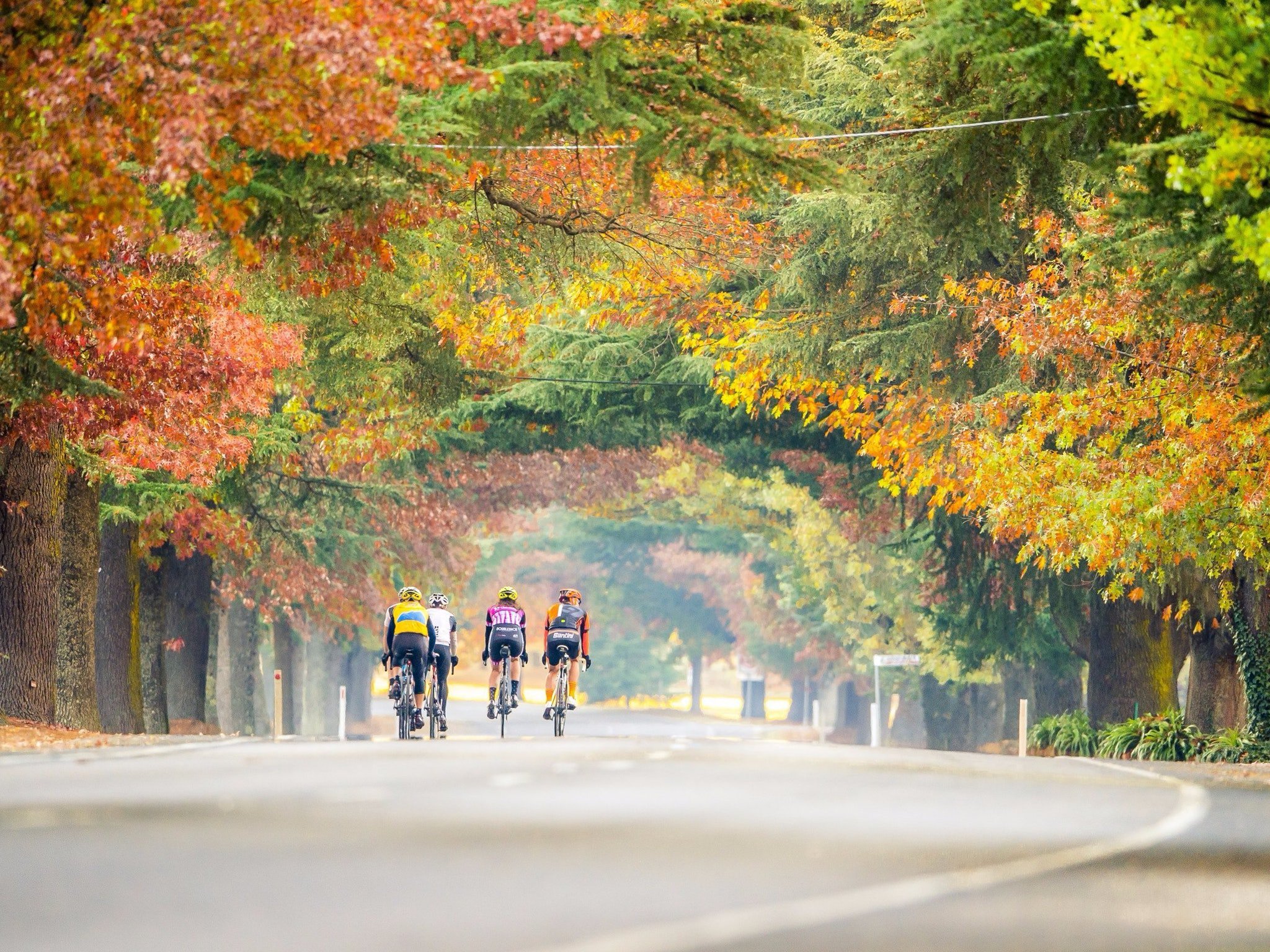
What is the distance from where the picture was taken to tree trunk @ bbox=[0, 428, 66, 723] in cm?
2961

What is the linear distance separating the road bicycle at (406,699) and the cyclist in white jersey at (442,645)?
484 mm

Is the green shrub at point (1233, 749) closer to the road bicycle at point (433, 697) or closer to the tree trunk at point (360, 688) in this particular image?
the road bicycle at point (433, 697)

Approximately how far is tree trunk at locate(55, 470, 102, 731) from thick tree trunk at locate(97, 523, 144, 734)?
4766mm

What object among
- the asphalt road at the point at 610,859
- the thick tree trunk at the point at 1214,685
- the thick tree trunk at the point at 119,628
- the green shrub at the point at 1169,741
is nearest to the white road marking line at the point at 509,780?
the asphalt road at the point at 610,859

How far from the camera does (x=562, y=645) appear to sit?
31094mm

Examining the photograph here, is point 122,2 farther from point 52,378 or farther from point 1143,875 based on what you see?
point 1143,875

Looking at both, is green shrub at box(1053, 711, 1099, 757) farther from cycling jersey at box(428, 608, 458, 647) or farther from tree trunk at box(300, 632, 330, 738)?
tree trunk at box(300, 632, 330, 738)

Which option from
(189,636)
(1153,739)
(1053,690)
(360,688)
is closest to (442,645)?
(1153,739)

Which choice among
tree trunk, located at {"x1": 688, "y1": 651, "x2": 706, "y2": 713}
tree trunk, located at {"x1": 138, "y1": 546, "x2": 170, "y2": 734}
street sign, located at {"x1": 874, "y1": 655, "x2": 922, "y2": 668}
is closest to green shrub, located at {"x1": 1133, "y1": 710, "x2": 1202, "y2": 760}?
street sign, located at {"x1": 874, "y1": 655, "x2": 922, "y2": 668}

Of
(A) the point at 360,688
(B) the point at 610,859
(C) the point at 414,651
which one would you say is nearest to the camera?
(B) the point at 610,859

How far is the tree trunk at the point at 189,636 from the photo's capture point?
4450 centimetres

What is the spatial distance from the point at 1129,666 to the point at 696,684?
7637cm

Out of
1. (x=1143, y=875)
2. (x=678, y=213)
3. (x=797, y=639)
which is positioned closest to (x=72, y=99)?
(x=1143, y=875)

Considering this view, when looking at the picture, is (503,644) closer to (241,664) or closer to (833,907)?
(833,907)
